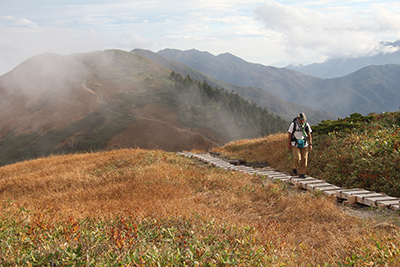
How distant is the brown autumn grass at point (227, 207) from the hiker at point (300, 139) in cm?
171

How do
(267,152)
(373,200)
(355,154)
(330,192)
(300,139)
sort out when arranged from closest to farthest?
1. (373,200)
2. (330,192)
3. (355,154)
4. (300,139)
5. (267,152)

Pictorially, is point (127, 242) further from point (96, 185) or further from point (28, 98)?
point (28, 98)

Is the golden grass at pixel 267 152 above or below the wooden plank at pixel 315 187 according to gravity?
below

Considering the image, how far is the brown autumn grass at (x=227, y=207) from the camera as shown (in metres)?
3.83

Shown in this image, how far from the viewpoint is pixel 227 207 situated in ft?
18.8

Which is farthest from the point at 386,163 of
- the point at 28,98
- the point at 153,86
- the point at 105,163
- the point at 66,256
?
the point at 28,98

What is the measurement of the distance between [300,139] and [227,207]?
4.55 meters

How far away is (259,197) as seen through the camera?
6.64 metres

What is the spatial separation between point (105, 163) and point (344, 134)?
10.3 m

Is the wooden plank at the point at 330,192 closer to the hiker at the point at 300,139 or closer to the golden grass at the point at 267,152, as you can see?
the hiker at the point at 300,139

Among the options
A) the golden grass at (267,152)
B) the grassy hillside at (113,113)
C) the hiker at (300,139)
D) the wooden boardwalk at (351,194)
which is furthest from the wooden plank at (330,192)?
the grassy hillside at (113,113)

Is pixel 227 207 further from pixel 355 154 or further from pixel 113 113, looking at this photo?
pixel 113 113

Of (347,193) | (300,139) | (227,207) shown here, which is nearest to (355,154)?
(300,139)

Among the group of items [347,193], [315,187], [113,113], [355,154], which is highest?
[355,154]
